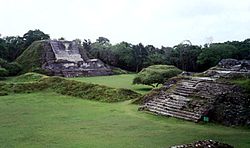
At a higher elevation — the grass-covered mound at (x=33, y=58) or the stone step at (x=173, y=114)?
the grass-covered mound at (x=33, y=58)

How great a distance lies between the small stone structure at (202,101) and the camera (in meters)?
16.2

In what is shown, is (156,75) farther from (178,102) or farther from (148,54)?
(148,54)

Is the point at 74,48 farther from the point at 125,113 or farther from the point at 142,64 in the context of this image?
the point at 125,113

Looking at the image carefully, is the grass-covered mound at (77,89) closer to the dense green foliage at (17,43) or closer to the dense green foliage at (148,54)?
the dense green foliage at (148,54)

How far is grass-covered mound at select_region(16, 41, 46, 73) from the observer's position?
52287mm

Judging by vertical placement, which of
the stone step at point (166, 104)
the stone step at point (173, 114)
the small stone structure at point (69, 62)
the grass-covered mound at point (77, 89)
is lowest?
the stone step at point (173, 114)

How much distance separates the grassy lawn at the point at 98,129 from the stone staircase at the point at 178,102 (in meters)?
0.70

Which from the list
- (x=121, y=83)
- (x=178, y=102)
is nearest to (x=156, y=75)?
(x=121, y=83)

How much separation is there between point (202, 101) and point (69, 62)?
3940 cm

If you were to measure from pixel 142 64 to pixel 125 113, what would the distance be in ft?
133

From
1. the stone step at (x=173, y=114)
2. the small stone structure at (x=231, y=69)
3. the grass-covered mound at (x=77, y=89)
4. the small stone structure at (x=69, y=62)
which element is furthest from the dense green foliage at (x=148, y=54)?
the stone step at (x=173, y=114)

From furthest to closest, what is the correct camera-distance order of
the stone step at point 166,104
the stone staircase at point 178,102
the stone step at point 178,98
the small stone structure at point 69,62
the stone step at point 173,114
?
the small stone structure at point 69,62
the stone step at point 178,98
the stone step at point 166,104
the stone staircase at point 178,102
the stone step at point 173,114

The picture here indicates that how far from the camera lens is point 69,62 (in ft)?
178

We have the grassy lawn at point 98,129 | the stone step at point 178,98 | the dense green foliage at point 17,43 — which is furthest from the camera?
the dense green foliage at point 17,43
